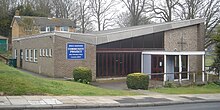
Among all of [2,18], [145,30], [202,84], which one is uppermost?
[2,18]

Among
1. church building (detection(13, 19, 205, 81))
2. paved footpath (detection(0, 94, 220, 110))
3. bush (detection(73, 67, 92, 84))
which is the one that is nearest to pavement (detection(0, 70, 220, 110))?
paved footpath (detection(0, 94, 220, 110))

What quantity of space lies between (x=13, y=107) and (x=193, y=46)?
25.5 meters

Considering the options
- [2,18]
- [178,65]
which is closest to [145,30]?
[178,65]

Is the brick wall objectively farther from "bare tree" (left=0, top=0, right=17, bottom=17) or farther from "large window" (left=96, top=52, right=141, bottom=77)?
"bare tree" (left=0, top=0, right=17, bottom=17)

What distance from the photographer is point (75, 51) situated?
1093 inches

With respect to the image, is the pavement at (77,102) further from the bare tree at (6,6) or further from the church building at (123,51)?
the bare tree at (6,6)

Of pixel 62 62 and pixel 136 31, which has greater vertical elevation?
pixel 136 31

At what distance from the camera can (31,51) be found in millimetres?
35281

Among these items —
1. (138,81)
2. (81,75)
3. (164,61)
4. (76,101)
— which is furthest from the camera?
(164,61)

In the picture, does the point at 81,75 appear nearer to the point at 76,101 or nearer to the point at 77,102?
the point at 76,101

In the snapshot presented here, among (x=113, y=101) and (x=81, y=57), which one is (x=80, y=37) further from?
(x=113, y=101)

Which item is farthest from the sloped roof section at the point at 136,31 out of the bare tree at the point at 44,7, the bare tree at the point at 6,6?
the bare tree at the point at 44,7

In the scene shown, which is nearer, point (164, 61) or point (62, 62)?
point (62, 62)

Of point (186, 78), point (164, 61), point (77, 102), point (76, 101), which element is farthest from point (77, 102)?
point (186, 78)
